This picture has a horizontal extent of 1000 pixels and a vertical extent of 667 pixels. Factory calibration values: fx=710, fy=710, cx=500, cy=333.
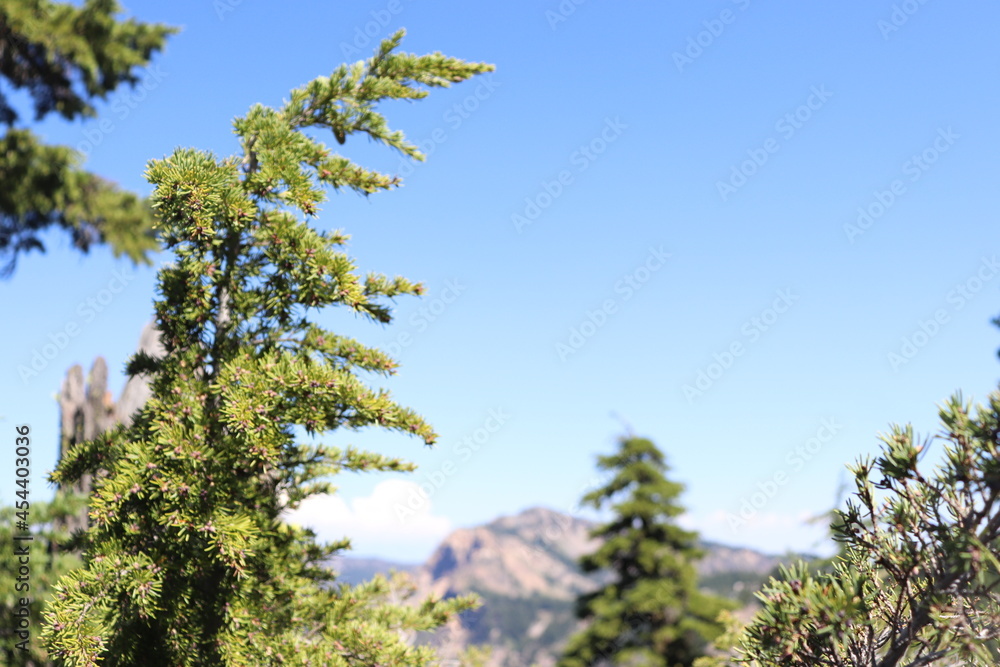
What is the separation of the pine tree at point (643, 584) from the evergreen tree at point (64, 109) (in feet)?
45.1

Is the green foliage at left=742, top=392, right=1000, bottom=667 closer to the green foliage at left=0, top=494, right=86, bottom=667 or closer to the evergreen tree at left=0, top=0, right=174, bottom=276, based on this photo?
the green foliage at left=0, top=494, right=86, bottom=667

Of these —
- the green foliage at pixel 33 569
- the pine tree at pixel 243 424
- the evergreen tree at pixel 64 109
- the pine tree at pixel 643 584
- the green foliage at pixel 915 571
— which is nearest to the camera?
the green foliage at pixel 915 571

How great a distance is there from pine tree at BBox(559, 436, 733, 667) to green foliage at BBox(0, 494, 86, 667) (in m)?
14.1

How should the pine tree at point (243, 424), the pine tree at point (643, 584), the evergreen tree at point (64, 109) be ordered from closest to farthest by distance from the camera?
the pine tree at point (243, 424), the evergreen tree at point (64, 109), the pine tree at point (643, 584)

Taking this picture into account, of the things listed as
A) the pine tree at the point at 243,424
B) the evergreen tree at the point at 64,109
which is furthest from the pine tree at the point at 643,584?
the pine tree at the point at 243,424

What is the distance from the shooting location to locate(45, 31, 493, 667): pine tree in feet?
10.4

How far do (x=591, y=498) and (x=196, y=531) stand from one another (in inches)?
709

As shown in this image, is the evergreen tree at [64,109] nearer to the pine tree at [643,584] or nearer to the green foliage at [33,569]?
the green foliage at [33,569]

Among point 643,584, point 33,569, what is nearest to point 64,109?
point 33,569

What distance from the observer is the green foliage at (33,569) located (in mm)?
6148

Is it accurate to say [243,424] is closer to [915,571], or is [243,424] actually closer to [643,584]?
[915,571]

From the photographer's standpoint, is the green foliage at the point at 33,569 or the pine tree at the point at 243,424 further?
the green foliage at the point at 33,569

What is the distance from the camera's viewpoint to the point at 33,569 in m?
6.66

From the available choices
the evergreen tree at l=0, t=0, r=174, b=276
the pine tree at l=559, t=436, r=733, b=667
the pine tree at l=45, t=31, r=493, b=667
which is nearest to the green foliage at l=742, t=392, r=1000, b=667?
the pine tree at l=45, t=31, r=493, b=667
